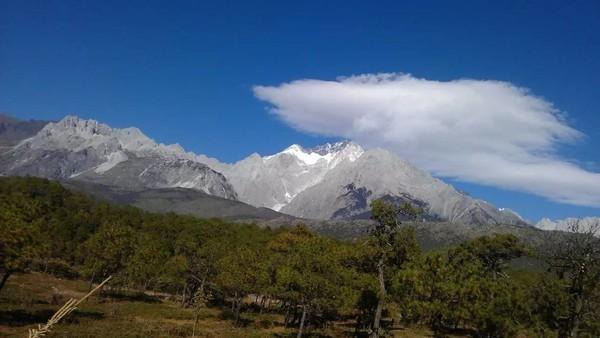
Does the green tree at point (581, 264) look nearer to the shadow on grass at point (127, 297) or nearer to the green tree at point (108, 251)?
the green tree at point (108, 251)

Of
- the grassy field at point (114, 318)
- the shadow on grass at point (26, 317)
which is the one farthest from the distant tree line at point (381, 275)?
the grassy field at point (114, 318)

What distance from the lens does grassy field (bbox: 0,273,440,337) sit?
53.4 meters

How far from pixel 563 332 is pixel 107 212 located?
132m

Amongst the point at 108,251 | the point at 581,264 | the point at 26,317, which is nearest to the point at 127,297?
the point at 108,251

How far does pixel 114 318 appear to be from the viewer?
65.0 meters

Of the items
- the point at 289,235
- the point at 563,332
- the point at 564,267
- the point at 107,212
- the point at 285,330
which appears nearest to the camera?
the point at 564,267

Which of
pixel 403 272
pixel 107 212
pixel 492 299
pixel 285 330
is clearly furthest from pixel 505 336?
pixel 107 212

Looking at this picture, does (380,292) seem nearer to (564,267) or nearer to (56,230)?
(564,267)

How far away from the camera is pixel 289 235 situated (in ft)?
367

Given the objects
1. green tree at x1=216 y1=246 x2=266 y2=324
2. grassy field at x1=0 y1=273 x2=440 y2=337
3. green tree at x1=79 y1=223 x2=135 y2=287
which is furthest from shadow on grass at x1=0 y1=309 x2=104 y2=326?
green tree at x1=79 y1=223 x2=135 y2=287

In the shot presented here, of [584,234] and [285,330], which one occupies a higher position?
[584,234]

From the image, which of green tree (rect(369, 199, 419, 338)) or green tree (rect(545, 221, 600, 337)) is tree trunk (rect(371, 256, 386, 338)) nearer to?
green tree (rect(369, 199, 419, 338))

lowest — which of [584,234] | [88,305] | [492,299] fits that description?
[88,305]

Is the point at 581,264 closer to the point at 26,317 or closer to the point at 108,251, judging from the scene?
the point at 26,317
